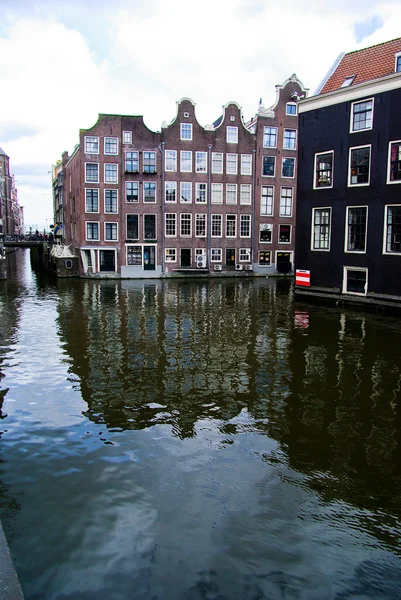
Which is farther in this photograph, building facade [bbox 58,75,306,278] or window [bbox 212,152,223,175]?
window [bbox 212,152,223,175]

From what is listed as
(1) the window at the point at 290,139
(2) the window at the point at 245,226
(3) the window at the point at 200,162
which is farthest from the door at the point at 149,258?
(1) the window at the point at 290,139

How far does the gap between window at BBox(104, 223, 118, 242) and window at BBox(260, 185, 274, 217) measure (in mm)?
16574

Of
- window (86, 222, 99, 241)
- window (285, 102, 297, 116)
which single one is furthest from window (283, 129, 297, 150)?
window (86, 222, 99, 241)

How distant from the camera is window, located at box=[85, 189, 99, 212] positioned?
50188 mm

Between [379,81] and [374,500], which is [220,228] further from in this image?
[374,500]

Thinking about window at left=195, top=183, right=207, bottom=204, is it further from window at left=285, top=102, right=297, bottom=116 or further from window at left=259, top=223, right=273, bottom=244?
window at left=285, top=102, right=297, bottom=116

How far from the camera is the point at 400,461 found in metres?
9.84

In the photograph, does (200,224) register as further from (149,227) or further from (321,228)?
(321,228)

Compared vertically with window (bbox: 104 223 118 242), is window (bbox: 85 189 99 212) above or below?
above

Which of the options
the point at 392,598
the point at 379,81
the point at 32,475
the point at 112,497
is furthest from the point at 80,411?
the point at 379,81

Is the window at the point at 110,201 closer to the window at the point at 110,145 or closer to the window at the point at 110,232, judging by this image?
the window at the point at 110,232

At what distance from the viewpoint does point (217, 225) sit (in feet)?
177

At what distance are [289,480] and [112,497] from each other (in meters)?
3.30

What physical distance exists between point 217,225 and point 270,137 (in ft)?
37.3
